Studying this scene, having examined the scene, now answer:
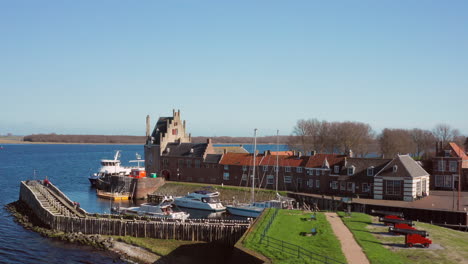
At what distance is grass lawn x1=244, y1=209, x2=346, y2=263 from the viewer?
3161 centimetres

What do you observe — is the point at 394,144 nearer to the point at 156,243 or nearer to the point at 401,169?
the point at 401,169

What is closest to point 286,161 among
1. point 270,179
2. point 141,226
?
point 270,179

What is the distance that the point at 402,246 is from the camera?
35062mm

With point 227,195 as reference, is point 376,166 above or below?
above

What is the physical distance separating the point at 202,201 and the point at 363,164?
25148 mm

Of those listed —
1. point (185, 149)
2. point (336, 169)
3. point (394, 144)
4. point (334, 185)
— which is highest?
point (394, 144)

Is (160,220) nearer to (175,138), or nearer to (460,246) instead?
(460,246)

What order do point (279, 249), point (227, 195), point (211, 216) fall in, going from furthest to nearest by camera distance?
point (227, 195) < point (211, 216) < point (279, 249)

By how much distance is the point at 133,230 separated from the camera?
49562 millimetres

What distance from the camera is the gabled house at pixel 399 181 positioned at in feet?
212

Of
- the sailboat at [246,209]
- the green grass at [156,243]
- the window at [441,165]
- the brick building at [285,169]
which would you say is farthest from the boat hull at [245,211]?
the window at [441,165]

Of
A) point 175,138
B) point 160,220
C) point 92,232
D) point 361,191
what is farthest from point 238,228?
point 175,138

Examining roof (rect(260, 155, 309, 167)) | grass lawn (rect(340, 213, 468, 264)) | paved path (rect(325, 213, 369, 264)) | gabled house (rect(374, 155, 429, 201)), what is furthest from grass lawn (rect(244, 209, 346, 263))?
roof (rect(260, 155, 309, 167))

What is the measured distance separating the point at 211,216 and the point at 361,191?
22.4m
